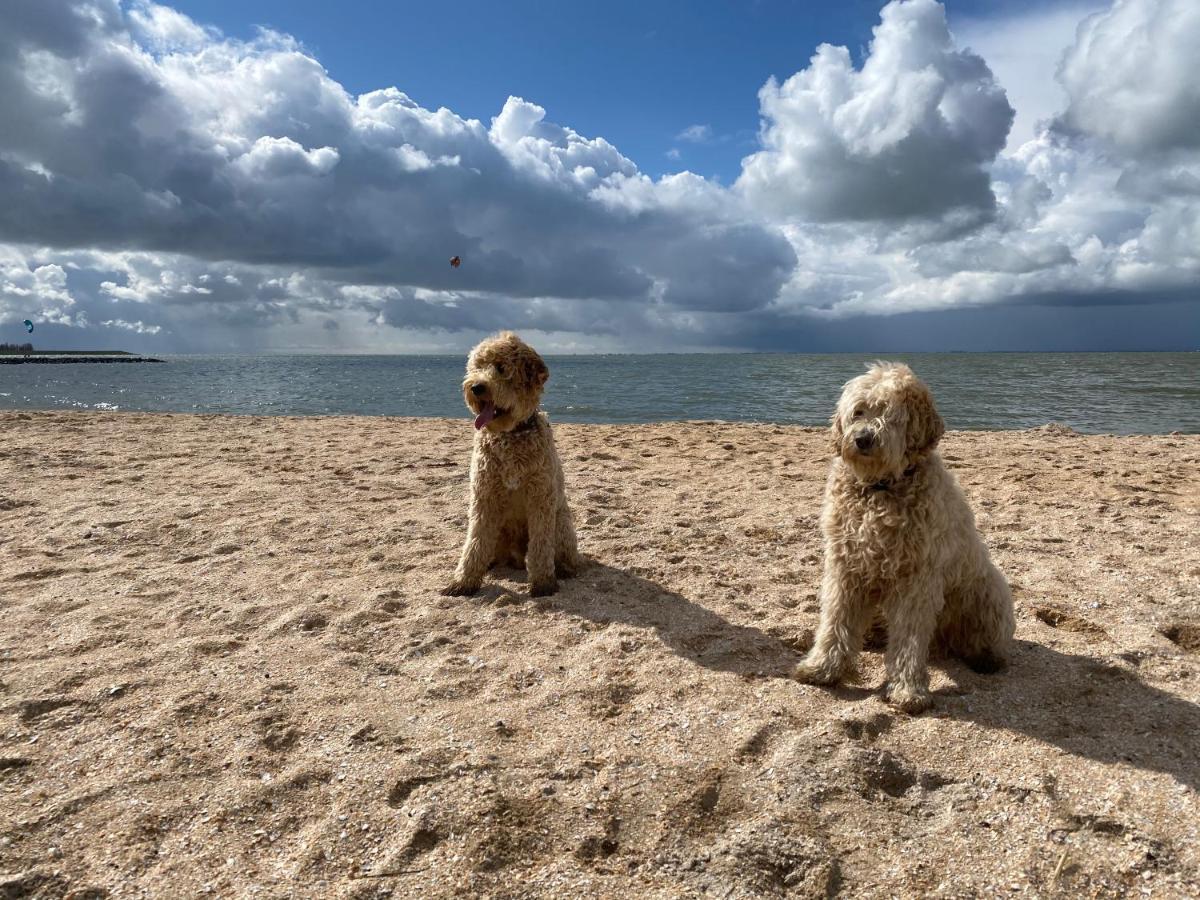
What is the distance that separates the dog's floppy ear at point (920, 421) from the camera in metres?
3.53

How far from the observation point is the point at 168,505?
23.9ft

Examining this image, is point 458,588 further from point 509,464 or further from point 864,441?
point 864,441

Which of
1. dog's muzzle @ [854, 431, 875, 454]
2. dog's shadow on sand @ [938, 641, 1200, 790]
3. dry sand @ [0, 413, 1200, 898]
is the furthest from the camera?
dog's muzzle @ [854, 431, 875, 454]

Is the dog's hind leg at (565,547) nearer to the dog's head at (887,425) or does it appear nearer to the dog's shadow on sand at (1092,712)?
the dog's head at (887,425)

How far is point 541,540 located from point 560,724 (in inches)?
75.2

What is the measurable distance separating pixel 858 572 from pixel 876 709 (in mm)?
683

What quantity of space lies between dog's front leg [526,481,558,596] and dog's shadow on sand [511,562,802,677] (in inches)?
5.0

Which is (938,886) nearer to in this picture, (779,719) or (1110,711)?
(779,719)

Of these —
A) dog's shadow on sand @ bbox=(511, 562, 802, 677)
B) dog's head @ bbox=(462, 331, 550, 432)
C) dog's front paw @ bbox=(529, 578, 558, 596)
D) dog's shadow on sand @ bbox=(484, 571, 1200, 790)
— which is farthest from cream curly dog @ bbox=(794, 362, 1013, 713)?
dog's head @ bbox=(462, 331, 550, 432)

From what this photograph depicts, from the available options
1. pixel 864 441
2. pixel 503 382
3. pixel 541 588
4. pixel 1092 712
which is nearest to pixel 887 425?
pixel 864 441

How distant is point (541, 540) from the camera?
5.20m

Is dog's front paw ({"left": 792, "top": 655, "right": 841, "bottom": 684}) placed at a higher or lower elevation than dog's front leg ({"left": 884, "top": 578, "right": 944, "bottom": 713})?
lower

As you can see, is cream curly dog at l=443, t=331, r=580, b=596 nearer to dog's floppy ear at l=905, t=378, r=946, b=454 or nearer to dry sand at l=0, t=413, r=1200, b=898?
dry sand at l=0, t=413, r=1200, b=898

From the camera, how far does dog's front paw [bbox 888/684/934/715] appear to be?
3496 mm
